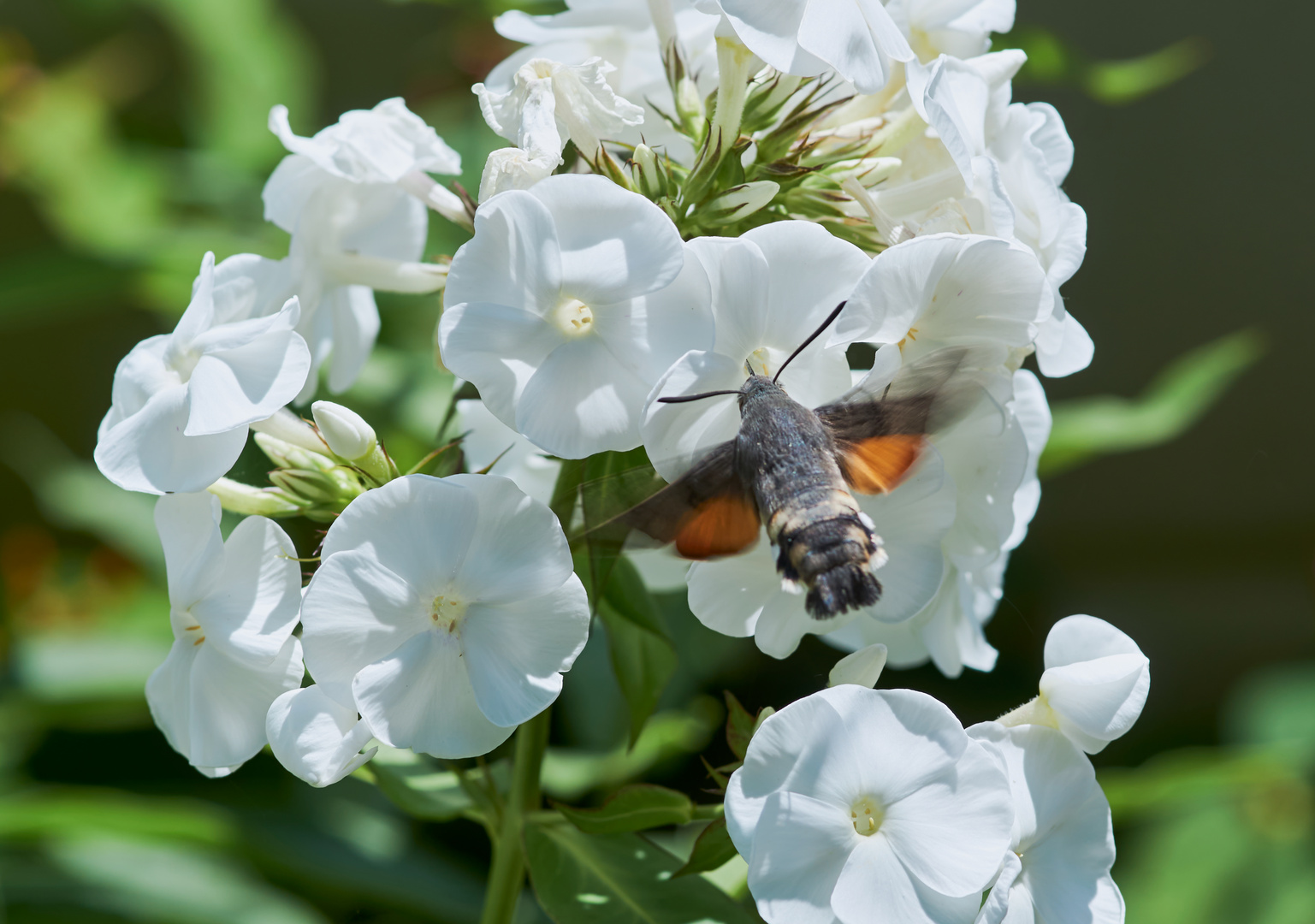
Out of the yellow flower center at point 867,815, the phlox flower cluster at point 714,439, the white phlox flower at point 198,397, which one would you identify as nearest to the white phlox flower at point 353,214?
the phlox flower cluster at point 714,439

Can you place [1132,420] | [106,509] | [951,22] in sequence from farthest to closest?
[106,509] → [1132,420] → [951,22]

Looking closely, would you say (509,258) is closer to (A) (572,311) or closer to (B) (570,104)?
(A) (572,311)

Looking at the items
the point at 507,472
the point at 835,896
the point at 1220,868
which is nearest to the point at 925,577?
the point at 835,896

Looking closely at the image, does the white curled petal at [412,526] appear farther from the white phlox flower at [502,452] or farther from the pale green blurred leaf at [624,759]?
the pale green blurred leaf at [624,759]

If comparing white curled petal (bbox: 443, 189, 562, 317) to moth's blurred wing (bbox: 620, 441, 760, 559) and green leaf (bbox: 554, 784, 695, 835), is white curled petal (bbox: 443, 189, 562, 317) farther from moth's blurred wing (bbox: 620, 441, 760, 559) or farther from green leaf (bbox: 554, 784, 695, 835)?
green leaf (bbox: 554, 784, 695, 835)

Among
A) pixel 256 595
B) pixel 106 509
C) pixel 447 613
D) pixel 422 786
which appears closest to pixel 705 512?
pixel 447 613

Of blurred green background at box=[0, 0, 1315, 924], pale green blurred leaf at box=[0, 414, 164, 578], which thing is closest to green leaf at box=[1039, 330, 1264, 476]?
blurred green background at box=[0, 0, 1315, 924]
